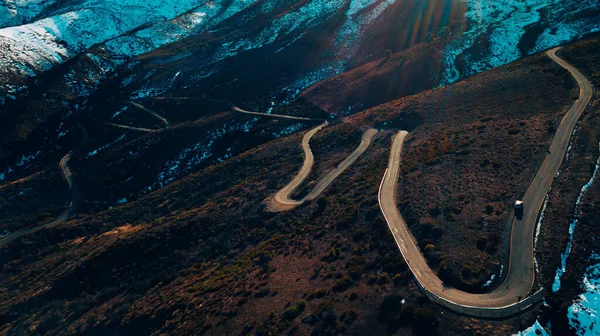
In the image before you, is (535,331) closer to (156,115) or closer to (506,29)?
(506,29)

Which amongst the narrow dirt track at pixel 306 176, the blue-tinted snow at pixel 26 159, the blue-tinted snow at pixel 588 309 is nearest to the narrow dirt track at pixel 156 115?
the blue-tinted snow at pixel 26 159

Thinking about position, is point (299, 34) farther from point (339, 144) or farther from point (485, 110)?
point (485, 110)

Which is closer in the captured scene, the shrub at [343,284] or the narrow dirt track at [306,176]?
the shrub at [343,284]

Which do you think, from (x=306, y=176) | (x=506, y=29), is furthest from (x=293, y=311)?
(x=506, y=29)

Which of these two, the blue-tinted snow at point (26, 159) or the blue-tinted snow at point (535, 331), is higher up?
the blue-tinted snow at point (26, 159)

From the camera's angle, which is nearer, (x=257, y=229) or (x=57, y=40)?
(x=257, y=229)

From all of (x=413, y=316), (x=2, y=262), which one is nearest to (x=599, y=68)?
(x=413, y=316)

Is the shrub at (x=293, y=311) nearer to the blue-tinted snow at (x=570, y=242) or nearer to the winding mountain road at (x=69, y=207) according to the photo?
the blue-tinted snow at (x=570, y=242)
